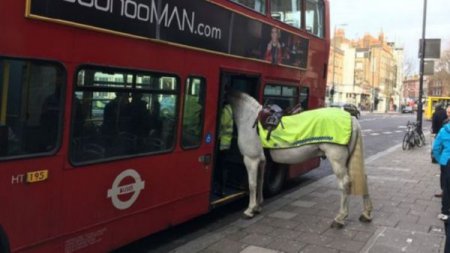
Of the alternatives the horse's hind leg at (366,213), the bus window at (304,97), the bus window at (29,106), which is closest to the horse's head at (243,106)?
the horse's hind leg at (366,213)

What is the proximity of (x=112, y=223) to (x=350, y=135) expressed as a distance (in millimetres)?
3632

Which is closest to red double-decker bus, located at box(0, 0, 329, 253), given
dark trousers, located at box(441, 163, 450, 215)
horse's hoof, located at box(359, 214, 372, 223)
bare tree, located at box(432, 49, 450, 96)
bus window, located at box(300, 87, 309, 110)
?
horse's hoof, located at box(359, 214, 372, 223)

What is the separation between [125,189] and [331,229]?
10.0 ft

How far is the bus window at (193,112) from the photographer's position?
6.00 meters

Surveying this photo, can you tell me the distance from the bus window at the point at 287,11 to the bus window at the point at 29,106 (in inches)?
179

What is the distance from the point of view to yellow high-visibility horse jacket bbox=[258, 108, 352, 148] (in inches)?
278

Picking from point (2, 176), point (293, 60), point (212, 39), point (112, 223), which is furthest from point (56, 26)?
point (293, 60)

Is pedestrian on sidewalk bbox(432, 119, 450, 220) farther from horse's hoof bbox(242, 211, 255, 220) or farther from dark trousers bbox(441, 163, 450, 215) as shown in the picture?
horse's hoof bbox(242, 211, 255, 220)

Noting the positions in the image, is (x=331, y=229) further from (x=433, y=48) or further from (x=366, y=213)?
(x=433, y=48)

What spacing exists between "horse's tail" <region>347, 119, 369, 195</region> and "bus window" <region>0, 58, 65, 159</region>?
14.4 ft

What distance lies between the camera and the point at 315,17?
32.3ft

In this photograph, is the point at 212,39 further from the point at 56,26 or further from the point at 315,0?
the point at 315,0

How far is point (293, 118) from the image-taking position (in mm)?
7344

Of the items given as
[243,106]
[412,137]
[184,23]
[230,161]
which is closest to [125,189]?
[184,23]
